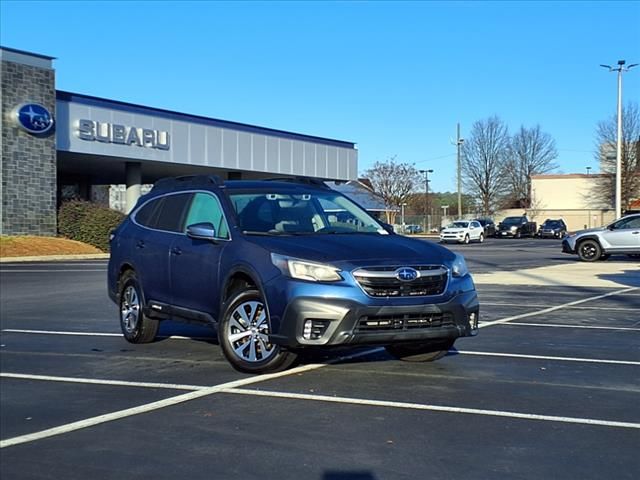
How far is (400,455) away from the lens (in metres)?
4.63

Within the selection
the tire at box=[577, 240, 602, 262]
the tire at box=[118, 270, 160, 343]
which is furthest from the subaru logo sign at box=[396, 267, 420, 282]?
the tire at box=[577, 240, 602, 262]

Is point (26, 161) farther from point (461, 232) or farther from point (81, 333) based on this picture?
point (461, 232)

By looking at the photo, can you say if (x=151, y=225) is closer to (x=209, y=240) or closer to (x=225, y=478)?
(x=209, y=240)

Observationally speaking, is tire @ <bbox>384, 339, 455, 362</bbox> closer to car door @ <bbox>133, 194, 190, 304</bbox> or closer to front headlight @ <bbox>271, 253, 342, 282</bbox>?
front headlight @ <bbox>271, 253, 342, 282</bbox>

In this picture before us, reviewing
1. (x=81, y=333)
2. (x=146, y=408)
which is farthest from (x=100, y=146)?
(x=146, y=408)

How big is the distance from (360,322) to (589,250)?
21.6 meters

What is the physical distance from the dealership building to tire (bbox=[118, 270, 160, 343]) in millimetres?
24328

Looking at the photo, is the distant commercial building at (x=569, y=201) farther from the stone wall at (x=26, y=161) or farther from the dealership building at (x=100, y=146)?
the stone wall at (x=26, y=161)

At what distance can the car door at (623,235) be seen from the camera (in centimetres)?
2508

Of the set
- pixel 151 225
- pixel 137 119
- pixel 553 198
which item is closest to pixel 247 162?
pixel 137 119

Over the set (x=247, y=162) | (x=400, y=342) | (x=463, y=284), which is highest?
(x=247, y=162)

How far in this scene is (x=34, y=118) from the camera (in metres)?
31.8

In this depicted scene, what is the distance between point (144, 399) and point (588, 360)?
4368mm

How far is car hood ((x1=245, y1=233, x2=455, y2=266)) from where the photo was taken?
21.2ft
